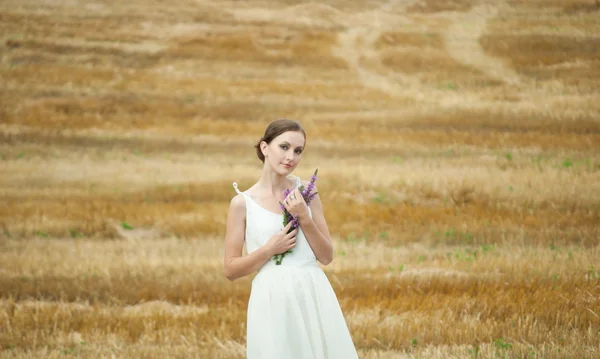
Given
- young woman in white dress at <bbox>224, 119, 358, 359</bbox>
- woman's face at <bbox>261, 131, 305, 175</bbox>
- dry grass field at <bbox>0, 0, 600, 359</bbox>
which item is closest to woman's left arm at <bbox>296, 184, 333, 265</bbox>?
young woman in white dress at <bbox>224, 119, 358, 359</bbox>

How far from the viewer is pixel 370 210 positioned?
50.9 feet

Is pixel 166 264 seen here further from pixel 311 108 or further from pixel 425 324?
pixel 311 108

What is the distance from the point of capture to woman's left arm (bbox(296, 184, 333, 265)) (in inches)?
184

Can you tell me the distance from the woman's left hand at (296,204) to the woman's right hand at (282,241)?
78mm

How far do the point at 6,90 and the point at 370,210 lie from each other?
16901mm

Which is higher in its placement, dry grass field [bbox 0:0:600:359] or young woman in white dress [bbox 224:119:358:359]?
young woman in white dress [bbox 224:119:358:359]

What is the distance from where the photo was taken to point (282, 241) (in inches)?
183

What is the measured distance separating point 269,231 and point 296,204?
0.29m

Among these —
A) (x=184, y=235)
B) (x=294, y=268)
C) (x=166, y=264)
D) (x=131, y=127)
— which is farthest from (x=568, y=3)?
(x=294, y=268)

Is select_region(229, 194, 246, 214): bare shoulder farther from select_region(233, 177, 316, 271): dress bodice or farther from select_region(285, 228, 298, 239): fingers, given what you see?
select_region(285, 228, 298, 239): fingers

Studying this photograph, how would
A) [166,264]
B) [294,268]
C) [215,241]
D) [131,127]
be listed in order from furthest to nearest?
1. [131,127]
2. [215,241]
3. [166,264]
4. [294,268]

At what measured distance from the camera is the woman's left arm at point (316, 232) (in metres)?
4.66

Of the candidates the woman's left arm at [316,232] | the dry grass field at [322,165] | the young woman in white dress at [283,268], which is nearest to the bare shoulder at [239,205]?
the young woman in white dress at [283,268]

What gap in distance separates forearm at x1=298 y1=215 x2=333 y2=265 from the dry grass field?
104 inches
